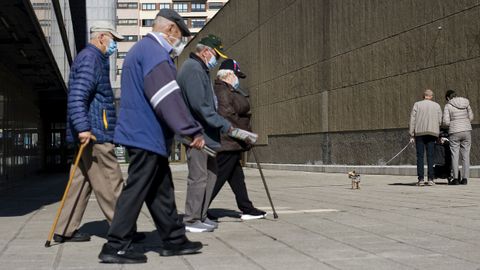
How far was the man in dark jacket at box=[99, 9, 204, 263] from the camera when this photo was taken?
4594mm

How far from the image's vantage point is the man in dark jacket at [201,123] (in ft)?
19.7

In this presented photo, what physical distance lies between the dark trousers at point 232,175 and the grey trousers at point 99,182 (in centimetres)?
154

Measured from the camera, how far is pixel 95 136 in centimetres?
543

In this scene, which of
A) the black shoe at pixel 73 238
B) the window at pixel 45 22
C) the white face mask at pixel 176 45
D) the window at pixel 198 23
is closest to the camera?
the white face mask at pixel 176 45

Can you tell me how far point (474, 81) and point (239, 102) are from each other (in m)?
9.95

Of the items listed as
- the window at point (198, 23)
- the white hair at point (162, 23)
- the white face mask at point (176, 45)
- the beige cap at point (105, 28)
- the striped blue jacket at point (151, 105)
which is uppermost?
the window at point (198, 23)

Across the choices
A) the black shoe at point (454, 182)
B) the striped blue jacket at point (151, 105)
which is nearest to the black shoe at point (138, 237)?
the striped blue jacket at point (151, 105)

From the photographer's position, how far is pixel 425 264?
4.41 metres

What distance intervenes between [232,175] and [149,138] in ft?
8.65

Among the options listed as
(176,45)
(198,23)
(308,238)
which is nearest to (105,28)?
(176,45)

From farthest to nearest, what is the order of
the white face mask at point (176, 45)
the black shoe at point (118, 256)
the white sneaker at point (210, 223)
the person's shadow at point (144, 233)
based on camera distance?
the white sneaker at point (210, 223) → the person's shadow at point (144, 233) → the white face mask at point (176, 45) → the black shoe at point (118, 256)

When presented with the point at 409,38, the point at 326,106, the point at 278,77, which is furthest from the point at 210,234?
the point at 278,77

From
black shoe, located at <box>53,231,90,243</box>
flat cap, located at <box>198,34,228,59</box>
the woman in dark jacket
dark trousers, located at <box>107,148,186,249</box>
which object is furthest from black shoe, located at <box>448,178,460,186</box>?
dark trousers, located at <box>107,148,186,249</box>

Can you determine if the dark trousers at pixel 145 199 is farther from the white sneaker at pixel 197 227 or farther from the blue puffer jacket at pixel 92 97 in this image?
the white sneaker at pixel 197 227
